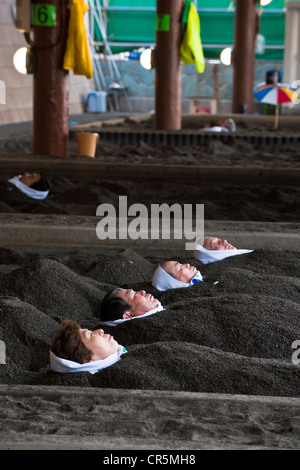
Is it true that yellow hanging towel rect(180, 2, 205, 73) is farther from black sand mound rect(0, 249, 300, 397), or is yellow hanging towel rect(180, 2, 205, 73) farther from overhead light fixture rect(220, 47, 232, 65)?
black sand mound rect(0, 249, 300, 397)

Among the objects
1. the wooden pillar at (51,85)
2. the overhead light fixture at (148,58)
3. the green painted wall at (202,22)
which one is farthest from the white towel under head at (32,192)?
the green painted wall at (202,22)

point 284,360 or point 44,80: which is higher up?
point 44,80

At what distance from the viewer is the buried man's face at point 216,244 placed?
15.8ft

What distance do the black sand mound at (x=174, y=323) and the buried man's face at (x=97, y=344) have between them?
0.27 feet

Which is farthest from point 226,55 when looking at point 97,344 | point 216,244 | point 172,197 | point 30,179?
point 97,344

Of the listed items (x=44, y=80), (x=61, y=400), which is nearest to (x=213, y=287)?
(x=61, y=400)

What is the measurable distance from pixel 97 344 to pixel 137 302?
0.64 m

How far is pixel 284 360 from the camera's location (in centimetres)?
326

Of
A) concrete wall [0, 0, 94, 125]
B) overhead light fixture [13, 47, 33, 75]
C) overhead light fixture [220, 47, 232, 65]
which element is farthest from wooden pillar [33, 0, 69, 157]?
overhead light fixture [220, 47, 232, 65]

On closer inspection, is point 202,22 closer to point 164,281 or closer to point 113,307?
point 164,281

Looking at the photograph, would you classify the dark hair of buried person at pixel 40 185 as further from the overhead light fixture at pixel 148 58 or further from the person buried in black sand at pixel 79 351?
the overhead light fixture at pixel 148 58

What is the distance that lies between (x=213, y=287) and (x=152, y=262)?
91cm
